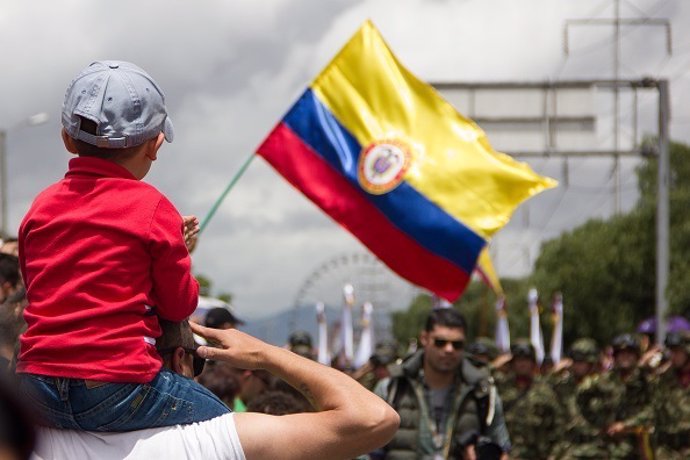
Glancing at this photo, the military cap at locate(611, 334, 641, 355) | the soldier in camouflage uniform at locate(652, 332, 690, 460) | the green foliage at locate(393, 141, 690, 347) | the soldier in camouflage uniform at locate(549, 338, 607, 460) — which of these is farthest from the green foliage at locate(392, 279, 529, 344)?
the military cap at locate(611, 334, 641, 355)

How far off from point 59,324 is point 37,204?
0.96 feet

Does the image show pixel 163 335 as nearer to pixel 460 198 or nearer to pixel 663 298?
pixel 460 198

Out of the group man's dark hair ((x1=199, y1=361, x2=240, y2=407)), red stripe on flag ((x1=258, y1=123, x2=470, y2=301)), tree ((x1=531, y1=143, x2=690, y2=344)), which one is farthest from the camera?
tree ((x1=531, y1=143, x2=690, y2=344))

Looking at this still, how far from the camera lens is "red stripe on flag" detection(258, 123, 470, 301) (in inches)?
387

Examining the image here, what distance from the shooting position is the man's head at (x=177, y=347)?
3039 millimetres

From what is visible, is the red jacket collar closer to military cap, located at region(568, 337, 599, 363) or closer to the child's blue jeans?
the child's blue jeans

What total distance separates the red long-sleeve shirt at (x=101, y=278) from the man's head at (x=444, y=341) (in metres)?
5.34

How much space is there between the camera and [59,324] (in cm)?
285

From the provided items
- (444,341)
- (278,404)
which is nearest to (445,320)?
(444,341)

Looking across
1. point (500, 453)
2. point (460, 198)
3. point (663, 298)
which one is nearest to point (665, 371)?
point (460, 198)

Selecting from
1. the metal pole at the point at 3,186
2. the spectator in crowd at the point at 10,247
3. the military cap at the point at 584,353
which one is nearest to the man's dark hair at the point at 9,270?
the spectator in crowd at the point at 10,247

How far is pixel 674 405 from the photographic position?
1290cm

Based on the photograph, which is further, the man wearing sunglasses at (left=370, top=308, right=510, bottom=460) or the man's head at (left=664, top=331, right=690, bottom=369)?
the man's head at (left=664, top=331, right=690, bottom=369)

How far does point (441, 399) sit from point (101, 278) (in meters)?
5.74
